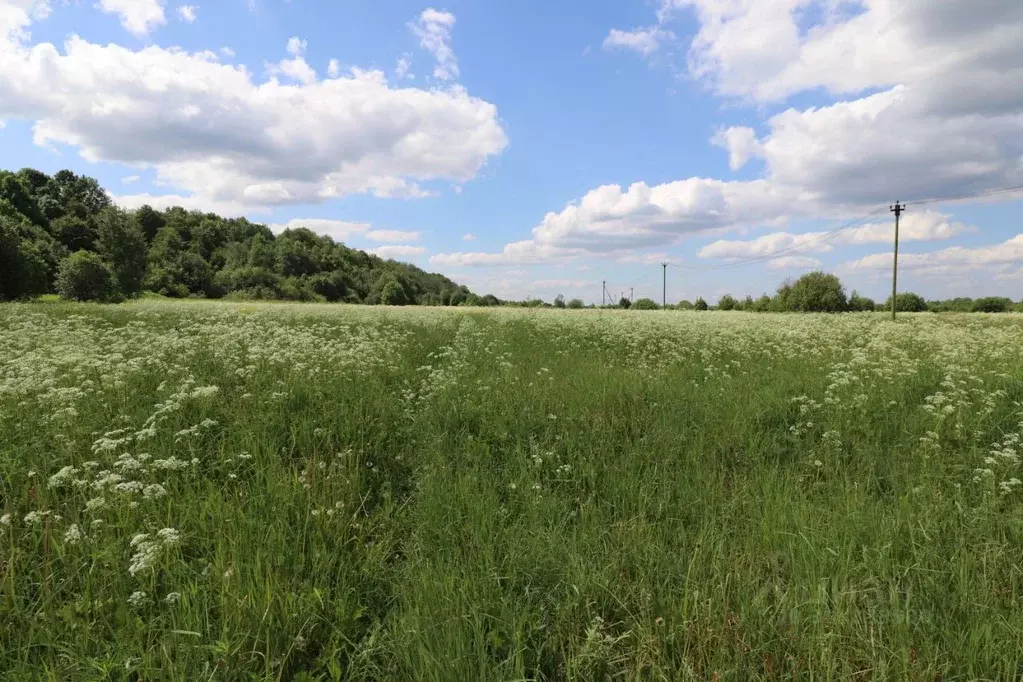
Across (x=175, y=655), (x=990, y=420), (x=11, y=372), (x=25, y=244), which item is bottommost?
(x=175, y=655)

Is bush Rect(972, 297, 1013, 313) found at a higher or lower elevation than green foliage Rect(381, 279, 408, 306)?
lower

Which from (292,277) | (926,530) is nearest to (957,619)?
(926,530)

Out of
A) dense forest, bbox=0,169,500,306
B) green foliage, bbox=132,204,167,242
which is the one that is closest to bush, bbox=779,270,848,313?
dense forest, bbox=0,169,500,306

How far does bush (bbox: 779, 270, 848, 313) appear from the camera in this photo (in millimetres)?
65188

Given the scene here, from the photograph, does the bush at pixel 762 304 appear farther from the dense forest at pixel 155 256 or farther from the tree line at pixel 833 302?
the dense forest at pixel 155 256

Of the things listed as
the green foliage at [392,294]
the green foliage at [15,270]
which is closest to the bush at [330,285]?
the green foliage at [392,294]

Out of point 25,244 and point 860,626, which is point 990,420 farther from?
point 25,244

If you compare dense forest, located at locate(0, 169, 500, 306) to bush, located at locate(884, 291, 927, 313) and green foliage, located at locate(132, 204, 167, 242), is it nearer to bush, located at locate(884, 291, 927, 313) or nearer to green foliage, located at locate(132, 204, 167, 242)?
green foliage, located at locate(132, 204, 167, 242)

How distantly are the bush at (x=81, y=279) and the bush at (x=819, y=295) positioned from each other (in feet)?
259

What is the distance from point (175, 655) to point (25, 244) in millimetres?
55098

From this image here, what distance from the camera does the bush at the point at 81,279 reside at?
39000 millimetres

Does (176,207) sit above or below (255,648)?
above

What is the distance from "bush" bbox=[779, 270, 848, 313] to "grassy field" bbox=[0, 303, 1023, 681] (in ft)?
225

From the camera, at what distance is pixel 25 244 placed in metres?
39.7
